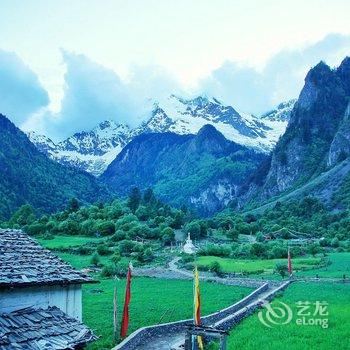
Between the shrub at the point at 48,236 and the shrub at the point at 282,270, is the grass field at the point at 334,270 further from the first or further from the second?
the shrub at the point at 48,236

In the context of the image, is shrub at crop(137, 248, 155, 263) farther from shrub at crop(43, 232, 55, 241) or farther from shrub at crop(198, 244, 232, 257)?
shrub at crop(43, 232, 55, 241)

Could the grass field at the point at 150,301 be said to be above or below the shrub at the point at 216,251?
below

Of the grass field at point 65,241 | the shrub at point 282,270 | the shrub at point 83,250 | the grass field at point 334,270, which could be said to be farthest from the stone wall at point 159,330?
the grass field at point 65,241

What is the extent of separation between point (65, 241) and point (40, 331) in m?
89.7

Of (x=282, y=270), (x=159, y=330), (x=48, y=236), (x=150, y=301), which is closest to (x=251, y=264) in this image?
(x=282, y=270)

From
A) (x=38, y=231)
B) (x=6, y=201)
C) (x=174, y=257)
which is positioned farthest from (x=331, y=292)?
(x=6, y=201)

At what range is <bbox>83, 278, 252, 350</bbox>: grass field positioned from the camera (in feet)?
110

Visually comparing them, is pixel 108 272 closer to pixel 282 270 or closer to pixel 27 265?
pixel 282 270

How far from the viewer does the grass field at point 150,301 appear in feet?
110

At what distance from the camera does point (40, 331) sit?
14719mm

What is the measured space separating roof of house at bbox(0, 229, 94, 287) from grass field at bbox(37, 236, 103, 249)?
7445 cm

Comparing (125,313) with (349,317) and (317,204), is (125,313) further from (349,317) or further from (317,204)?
(317,204)

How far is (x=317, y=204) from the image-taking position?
173m

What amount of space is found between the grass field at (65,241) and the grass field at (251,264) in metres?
26.4
